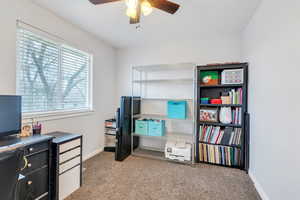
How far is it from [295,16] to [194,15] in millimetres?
1239

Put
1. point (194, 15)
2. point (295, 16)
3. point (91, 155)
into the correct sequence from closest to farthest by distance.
Answer: point (295, 16), point (194, 15), point (91, 155)

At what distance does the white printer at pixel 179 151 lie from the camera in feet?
8.43

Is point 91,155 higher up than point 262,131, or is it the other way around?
point 262,131

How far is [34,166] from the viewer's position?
4.71 ft

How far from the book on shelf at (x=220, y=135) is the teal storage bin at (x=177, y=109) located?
0.44 meters

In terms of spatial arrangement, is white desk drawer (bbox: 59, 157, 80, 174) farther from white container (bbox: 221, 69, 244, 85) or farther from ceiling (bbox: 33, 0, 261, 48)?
white container (bbox: 221, 69, 244, 85)

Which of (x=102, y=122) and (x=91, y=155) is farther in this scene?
(x=102, y=122)

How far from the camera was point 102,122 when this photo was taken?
3.16 m

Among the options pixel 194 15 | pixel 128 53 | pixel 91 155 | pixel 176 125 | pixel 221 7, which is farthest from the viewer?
pixel 128 53

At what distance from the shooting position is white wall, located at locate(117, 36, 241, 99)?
2.77m

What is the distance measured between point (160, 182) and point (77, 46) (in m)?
2.64

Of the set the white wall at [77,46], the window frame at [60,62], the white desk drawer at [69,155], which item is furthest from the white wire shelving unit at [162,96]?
the white desk drawer at [69,155]

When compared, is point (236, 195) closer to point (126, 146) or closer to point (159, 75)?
point (126, 146)

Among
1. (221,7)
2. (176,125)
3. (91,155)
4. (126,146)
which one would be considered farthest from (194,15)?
(91,155)
